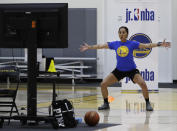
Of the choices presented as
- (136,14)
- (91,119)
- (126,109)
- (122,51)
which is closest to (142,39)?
(136,14)

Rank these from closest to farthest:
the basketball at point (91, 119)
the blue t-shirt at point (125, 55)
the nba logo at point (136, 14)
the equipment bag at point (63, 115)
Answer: the equipment bag at point (63, 115) → the basketball at point (91, 119) → the blue t-shirt at point (125, 55) → the nba logo at point (136, 14)

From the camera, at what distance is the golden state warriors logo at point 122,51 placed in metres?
9.08

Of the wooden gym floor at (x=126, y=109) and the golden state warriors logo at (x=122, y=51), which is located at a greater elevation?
the golden state warriors logo at (x=122, y=51)

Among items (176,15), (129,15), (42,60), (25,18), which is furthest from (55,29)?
(176,15)

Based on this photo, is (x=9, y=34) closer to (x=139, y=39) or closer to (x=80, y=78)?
(x=139, y=39)

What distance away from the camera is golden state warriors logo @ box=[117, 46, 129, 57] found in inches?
357

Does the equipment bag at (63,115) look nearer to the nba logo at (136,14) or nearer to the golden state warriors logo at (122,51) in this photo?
the golden state warriors logo at (122,51)

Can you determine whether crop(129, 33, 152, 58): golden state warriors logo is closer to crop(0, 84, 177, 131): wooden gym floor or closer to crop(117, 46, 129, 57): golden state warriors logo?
crop(0, 84, 177, 131): wooden gym floor

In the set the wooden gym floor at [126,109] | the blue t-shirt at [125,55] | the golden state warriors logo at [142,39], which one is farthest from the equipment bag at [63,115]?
the golden state warriors logo at [142,39]

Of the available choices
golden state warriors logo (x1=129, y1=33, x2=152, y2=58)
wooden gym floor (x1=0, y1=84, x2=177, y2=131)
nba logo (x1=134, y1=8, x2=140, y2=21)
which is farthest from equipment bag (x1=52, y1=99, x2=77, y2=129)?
nba logo (x1=134, y1=8, x2=140, y2=21)

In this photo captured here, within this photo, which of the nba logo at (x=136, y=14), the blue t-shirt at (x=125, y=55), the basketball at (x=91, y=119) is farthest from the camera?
the nba logo at (x=136, y=14)

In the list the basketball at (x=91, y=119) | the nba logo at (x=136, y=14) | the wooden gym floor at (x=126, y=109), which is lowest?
the wooden gym floor at (x=126, y=109)

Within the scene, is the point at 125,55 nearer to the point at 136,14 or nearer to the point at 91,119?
the point at 91,119

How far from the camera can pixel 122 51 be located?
29.9ft
